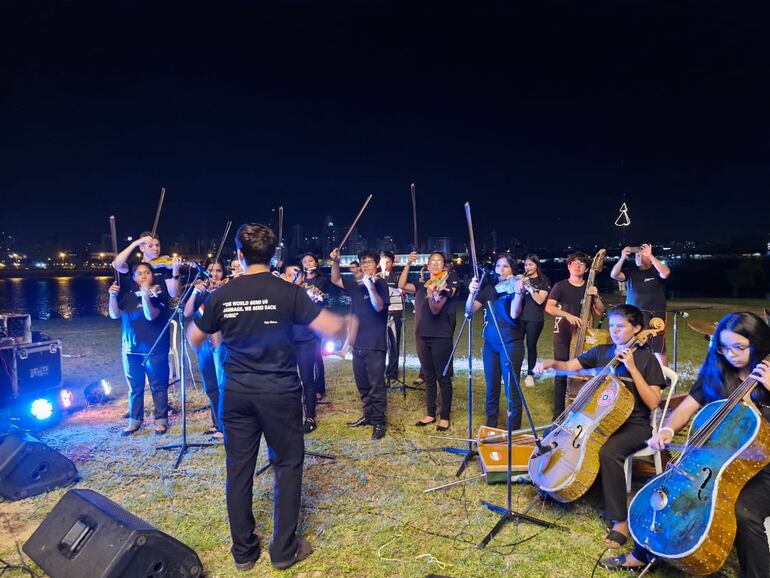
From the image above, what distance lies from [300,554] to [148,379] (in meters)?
3.62

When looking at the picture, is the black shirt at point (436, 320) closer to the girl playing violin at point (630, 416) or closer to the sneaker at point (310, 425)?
the sneaker at point (310, 425)

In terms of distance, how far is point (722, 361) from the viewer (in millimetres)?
3092

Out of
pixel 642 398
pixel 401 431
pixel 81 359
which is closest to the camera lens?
pixel 642 398

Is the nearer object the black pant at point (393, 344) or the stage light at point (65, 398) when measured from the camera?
the stage light at point (65, 398)

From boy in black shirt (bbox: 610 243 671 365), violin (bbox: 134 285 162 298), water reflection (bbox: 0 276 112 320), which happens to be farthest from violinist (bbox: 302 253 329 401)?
water reflection (bbox: 0 276 112 320)

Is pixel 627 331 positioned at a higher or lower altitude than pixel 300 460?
higher

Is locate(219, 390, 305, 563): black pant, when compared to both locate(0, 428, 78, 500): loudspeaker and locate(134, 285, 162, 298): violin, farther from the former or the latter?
locate(134, 285, 162, 298): violin

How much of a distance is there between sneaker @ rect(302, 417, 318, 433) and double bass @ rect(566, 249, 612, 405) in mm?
3255

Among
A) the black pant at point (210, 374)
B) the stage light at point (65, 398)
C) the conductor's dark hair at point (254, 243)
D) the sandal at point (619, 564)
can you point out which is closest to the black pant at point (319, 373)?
the black pant at point (210, 374)

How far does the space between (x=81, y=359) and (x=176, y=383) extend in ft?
→ 11.1

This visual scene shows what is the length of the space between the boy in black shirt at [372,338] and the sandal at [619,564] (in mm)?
2879

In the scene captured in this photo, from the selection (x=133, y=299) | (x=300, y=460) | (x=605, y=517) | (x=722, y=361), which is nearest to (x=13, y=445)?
(x=133, y=299)

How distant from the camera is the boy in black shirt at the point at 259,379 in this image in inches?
122

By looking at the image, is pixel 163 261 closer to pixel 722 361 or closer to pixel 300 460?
pixel 300 460
